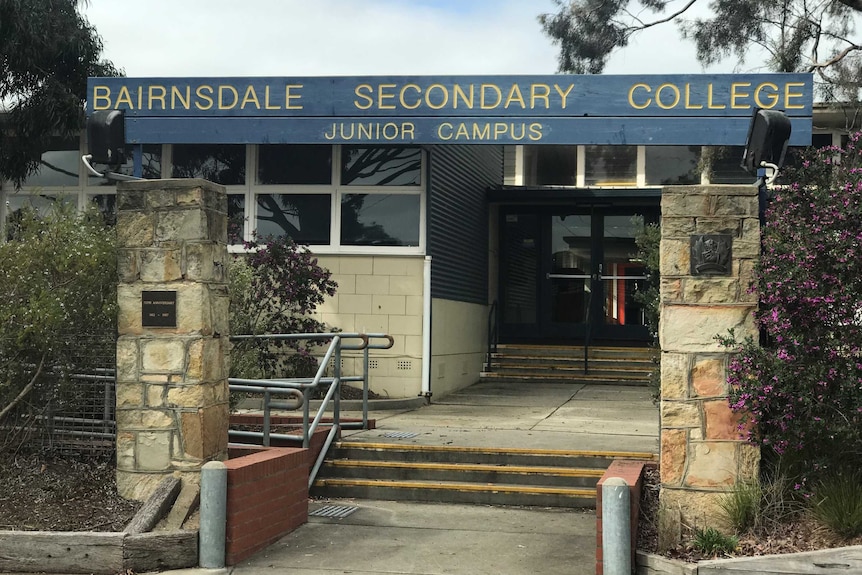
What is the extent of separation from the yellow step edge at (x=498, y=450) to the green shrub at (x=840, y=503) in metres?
2.38

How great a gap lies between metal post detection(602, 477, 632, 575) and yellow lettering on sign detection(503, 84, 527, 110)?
7.31 m

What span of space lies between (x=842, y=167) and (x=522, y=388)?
9.09m

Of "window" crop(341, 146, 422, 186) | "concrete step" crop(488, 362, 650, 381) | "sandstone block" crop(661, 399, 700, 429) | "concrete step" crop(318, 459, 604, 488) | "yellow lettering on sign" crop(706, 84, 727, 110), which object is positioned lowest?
"concrete step" crop(318, 459, 604, 488)

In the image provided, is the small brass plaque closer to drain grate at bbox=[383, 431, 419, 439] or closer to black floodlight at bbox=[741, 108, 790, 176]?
drain grate at bbox=[383, 431, 419, 439]

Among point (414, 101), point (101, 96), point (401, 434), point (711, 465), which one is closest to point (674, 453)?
point (711, 465)

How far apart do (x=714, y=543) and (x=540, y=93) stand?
7.44 m

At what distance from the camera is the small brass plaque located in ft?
21.5

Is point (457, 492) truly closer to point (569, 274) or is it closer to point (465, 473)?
point (465, 473)

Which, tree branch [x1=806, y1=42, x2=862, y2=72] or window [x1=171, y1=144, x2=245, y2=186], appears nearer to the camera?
window [x1=171, y1=144, x2=245, y2=186]

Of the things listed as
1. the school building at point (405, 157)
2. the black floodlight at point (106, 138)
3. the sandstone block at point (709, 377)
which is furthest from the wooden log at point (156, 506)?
the school building at point (405, 157)

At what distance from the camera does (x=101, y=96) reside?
12875mm

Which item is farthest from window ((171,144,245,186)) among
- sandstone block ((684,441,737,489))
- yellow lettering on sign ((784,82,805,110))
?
sandstone block ((684,441,737,489))

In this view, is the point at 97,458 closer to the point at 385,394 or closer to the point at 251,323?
the point at 251,323

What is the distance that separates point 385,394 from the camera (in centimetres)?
1310
